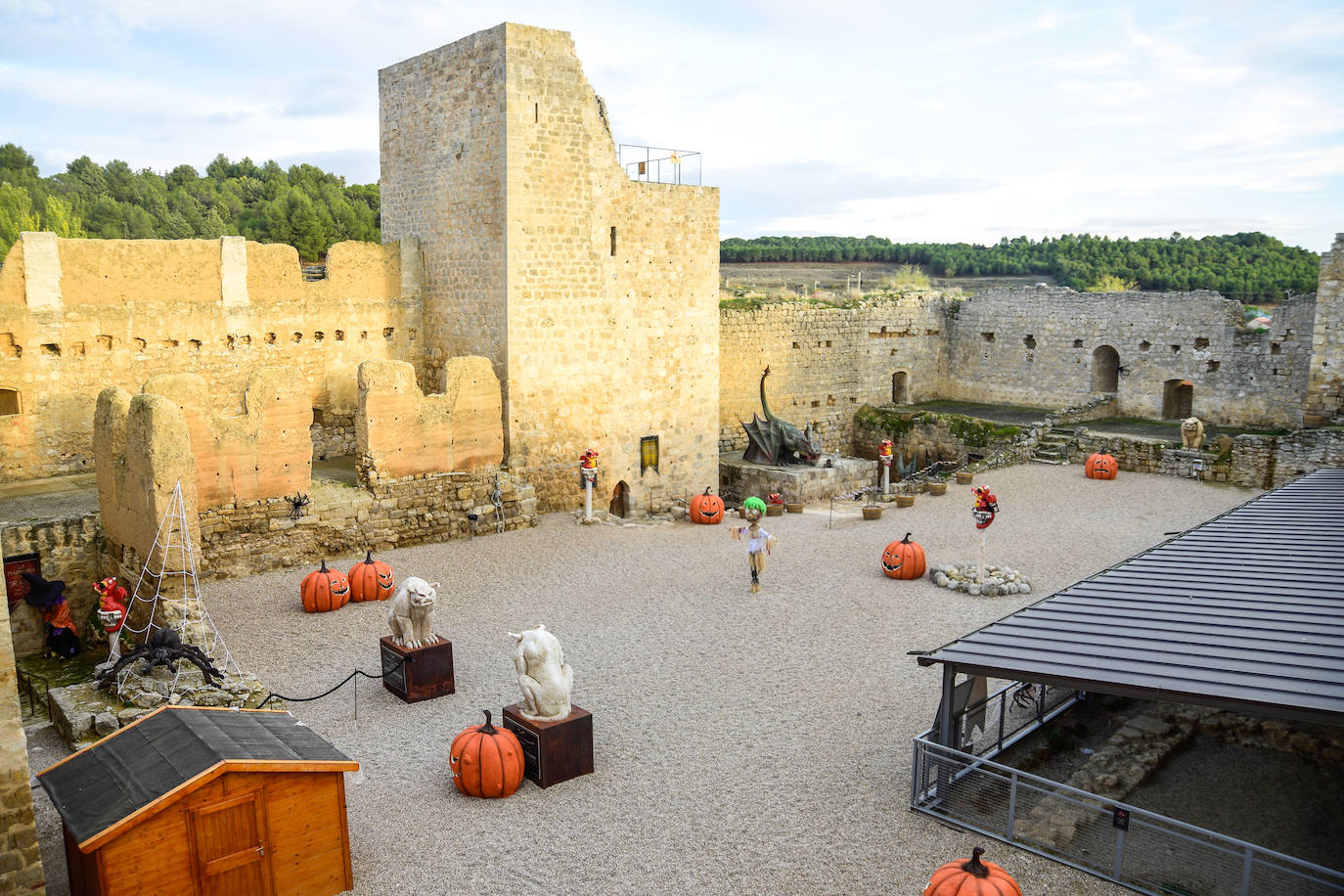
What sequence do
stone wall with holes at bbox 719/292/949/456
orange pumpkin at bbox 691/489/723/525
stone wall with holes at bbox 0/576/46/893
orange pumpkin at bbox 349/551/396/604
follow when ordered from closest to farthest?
stone wall with holes at bbox 0/576/46/893
orange pumpkin at bbox 349/551/396/604
orange pumpkin at bbox 691/489/723/525
stone wall with holes at bbox 719/292/949/456

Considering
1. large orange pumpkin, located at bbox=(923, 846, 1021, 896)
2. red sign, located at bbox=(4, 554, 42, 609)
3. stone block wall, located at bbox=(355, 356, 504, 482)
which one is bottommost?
large orange pumpkin, located at bbox=(923, 846, 1021, 896)

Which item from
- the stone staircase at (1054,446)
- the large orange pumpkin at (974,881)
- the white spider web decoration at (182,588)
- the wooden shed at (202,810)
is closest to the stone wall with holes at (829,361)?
the stone staircase at (1054,446)

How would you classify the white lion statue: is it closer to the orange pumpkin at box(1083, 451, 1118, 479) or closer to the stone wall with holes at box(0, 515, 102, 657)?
the orange pumpkin at box(1083, 451, 1118, 479)

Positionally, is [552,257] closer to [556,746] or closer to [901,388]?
[556,746]

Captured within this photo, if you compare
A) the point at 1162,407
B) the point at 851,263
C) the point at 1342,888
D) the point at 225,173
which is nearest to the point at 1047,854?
the point at 1342,888

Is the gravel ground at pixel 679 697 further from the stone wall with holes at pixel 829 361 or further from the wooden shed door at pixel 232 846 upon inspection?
the stone wall with holes at pixel 829 361

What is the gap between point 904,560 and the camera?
15258 mm

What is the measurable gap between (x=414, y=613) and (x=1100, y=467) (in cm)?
1639

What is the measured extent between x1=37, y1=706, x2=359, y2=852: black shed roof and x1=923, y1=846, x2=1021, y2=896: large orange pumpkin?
4116mm

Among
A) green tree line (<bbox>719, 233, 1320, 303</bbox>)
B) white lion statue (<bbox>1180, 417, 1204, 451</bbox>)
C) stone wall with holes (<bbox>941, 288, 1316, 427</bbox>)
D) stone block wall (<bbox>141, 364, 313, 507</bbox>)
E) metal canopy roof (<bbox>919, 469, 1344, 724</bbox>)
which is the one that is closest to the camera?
metal canopy roof (<bbox>919, 469, 1344, 724</bbox>)

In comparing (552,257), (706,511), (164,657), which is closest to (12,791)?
(164,657)

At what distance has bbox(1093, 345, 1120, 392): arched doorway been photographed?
2866 centimetres

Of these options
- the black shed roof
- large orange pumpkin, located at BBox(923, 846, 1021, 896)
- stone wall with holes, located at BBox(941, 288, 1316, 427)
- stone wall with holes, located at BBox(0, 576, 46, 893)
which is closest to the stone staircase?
stone wall with holes, located at BBox(941, 288, 1316, 427)

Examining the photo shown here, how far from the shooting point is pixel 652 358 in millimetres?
20484
